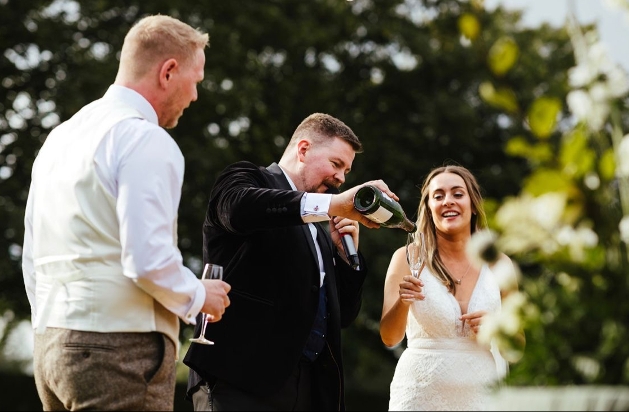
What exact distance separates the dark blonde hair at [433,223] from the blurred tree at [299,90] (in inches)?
355

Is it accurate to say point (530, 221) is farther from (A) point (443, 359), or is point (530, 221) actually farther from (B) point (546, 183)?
(A) point (443, 359)

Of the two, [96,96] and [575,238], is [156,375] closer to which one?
[575,238]

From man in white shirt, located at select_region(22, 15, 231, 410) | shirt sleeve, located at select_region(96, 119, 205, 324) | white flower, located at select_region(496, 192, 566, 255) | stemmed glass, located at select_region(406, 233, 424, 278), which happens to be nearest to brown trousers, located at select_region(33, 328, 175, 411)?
man in white shirt, located at select_region(22, 15, 231, 410)

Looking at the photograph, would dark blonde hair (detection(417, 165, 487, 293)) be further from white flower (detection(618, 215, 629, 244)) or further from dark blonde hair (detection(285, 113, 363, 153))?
white flower (detection(618, 215, 629, 244))

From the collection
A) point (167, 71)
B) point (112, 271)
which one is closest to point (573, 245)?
point (112, 271)

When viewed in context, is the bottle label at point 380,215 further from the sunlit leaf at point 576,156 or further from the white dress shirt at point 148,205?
the sunlit leaf at point 576,156

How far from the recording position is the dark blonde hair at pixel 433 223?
4.82 m

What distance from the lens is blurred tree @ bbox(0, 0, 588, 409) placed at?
45.8 ft

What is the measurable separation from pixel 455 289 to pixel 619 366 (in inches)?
121

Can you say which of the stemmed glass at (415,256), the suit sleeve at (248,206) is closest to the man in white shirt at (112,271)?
the suit sleeve at (248,206)

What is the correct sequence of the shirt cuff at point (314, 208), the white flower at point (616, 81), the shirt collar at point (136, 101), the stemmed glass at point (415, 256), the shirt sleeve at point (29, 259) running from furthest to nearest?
the stemmed glass at point (415, 256)
the shirt cuff at point (314, 208)
the shirt sleeve at point (29, 259)
the shirt collar at point (136, 101)
the white flower at point (616, 81)

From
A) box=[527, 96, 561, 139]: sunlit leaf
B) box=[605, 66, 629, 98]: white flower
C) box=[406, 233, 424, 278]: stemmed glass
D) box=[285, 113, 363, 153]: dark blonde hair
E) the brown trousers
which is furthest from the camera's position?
box=[406, 233, 424, 278]: stemmed glass

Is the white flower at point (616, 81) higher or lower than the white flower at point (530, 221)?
higher

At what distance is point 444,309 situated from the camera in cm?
465
